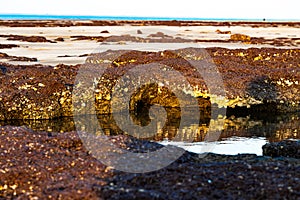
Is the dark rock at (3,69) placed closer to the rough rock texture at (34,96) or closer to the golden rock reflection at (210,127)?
the rough rock texture at (34,96)

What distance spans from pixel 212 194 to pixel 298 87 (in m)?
8.95

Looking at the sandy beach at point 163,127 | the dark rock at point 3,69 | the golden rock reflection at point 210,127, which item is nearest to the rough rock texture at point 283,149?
the sandy beach at point 163,127

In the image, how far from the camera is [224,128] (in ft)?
38.4

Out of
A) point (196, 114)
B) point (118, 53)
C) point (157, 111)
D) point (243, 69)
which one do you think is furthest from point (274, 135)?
point (118, 53)

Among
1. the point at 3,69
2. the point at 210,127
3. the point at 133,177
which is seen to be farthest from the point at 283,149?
the point at 3,69

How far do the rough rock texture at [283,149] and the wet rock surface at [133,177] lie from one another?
0.76 metres

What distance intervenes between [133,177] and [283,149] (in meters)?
3.11

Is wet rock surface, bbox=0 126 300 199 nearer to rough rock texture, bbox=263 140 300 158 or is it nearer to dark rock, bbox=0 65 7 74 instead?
rough rock texture, bbox=263 140 300 158

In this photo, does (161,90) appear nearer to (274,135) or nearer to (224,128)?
(224,128)

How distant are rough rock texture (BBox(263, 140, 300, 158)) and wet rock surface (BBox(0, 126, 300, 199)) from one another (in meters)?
0.76

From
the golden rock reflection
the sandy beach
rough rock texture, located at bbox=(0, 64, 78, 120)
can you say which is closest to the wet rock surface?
the sandy beach

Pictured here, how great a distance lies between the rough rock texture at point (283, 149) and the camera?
27.1ft

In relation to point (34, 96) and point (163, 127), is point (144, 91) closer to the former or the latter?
point (163, 127)

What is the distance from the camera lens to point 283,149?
8.38 metres
